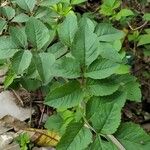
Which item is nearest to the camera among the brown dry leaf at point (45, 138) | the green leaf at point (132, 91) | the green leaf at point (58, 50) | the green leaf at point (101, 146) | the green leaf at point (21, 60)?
the green leaf at point (101, 146)

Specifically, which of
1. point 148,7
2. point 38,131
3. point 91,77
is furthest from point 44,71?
point 148,7

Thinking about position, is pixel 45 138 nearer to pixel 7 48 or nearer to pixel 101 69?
pixel 7 48

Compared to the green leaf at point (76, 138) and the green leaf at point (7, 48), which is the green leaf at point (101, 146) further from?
the green leaf at point (7, 48)

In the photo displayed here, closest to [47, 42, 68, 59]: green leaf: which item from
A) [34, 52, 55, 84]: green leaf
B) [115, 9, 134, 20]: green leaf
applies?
[34, 52, 55, 84]: green leaf

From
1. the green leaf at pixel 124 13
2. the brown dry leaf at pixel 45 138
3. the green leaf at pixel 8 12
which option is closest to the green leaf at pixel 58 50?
the green leaf at pixel 8 12

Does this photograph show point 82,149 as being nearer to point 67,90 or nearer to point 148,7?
point 67,90

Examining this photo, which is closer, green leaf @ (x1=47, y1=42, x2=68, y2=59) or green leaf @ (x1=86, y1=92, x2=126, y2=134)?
green leaf @ (x1=86, y1=92, x2=126, y2=134)

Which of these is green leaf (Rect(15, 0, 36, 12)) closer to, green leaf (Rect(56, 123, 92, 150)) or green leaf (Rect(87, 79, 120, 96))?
green leaf (Rect(87, 79, 120, 96))

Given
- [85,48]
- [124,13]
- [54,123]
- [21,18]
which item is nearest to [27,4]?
[21,18]
